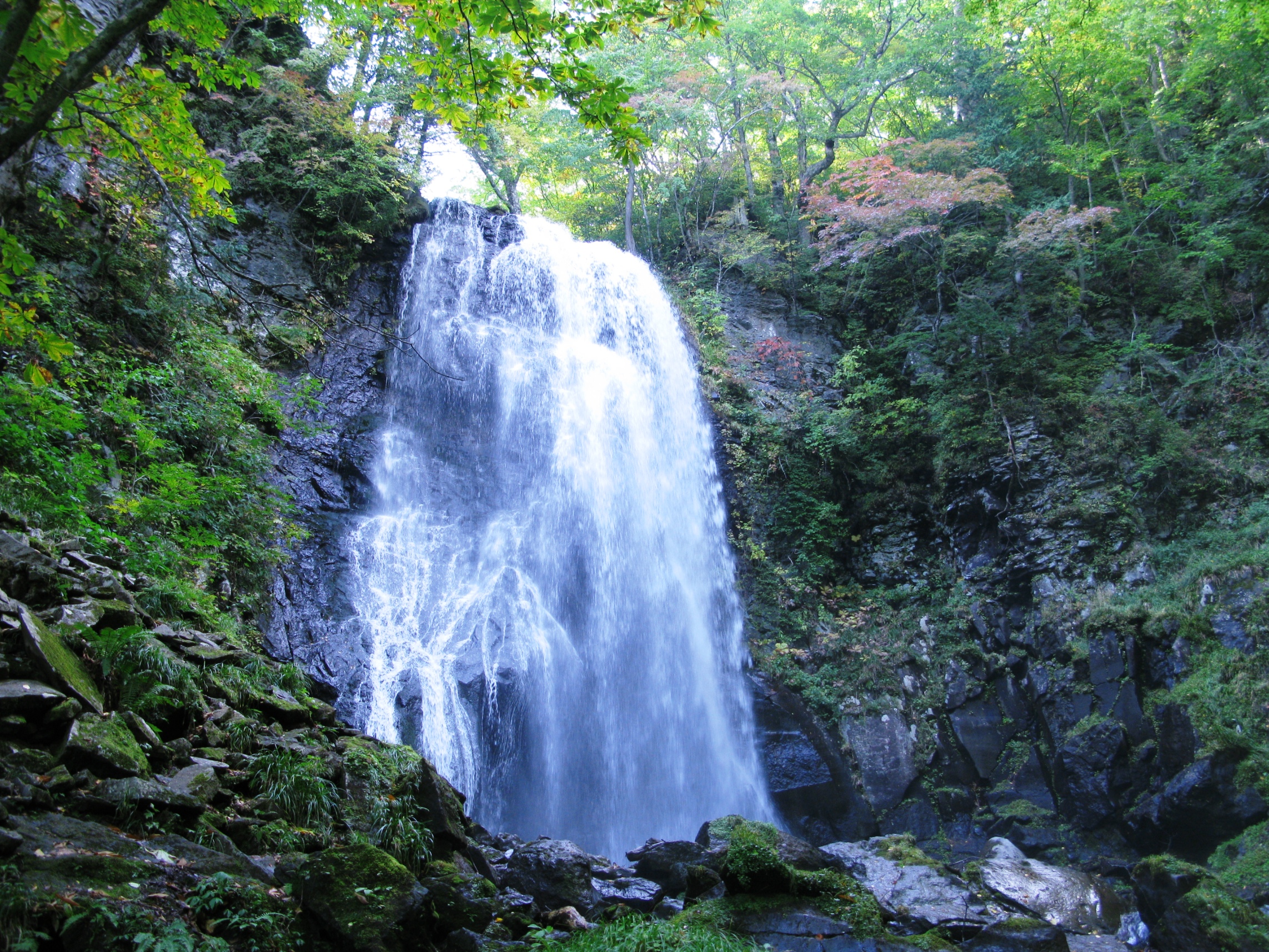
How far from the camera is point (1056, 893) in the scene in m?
7.41

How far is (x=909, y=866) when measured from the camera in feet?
24.9

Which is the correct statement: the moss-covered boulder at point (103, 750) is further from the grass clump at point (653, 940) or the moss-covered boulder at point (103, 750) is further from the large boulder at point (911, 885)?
the large boulder at point (911, 885)

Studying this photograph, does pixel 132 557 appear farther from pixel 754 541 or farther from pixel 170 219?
pixel 754 541

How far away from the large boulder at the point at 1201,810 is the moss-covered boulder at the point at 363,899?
30.2 feet

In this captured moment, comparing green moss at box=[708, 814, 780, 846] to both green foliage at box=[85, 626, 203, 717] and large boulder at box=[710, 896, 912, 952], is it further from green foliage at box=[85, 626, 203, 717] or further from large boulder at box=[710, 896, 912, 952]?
green foliage at box=[85, 626, 203, 717]

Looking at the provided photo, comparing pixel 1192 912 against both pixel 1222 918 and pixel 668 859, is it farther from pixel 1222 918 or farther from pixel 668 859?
pixel 668 859

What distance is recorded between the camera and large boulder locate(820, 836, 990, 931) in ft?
20.7

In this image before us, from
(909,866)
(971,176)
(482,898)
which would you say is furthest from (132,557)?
(971,176)

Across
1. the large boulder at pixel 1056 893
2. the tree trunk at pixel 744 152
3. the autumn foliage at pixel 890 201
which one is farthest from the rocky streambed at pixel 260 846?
the tree trunk at pixel 744 152

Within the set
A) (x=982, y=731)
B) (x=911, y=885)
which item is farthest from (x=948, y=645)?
(x=911, y=885)

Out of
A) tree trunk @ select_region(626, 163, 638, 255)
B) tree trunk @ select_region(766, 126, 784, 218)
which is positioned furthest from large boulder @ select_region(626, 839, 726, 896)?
tree trunk @ select_region(766, 126, 784, 218)

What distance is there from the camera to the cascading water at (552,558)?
9266 millimetres

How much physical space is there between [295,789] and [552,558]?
23.7ft

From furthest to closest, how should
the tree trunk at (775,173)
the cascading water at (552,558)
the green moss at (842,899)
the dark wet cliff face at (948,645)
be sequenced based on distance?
the tree trunk at (775,173), the cascading water at (552,558), the dark wet cliff face at (948,645), the green moss at (842,899)
